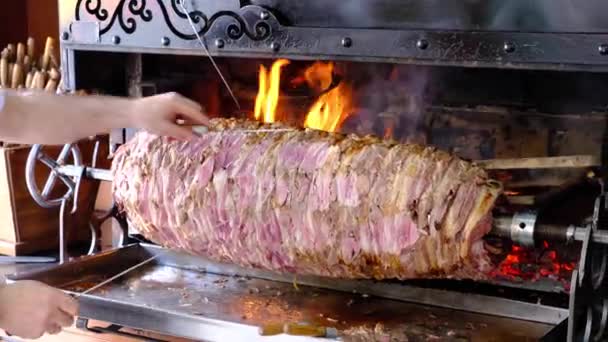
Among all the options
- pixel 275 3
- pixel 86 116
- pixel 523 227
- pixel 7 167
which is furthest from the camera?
pixel 7 167

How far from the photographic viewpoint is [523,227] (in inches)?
56.2

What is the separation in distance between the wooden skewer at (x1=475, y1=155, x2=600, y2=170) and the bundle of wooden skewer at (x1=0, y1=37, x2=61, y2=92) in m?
1.34

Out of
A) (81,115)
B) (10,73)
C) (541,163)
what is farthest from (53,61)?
(541,163)

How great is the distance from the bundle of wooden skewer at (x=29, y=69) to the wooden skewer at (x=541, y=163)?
1.34 m

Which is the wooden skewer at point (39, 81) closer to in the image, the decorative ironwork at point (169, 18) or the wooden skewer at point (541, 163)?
the decorative ironwork at point (169, 18)

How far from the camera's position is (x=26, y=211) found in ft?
8.33

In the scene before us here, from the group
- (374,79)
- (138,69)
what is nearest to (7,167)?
(138,69)

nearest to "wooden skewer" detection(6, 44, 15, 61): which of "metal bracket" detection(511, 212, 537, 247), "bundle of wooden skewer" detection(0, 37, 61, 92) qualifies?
"bundle of wooden skewer" detection(0, 37, 61, 92)

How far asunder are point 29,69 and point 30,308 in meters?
1.55

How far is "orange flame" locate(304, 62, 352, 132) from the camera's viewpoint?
2.05 meters

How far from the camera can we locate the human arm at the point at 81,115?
1.59 meters

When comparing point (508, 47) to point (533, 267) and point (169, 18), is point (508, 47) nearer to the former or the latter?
point (533, 267)

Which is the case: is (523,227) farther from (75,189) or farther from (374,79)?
(75,189)

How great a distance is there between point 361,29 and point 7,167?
1244 mm
